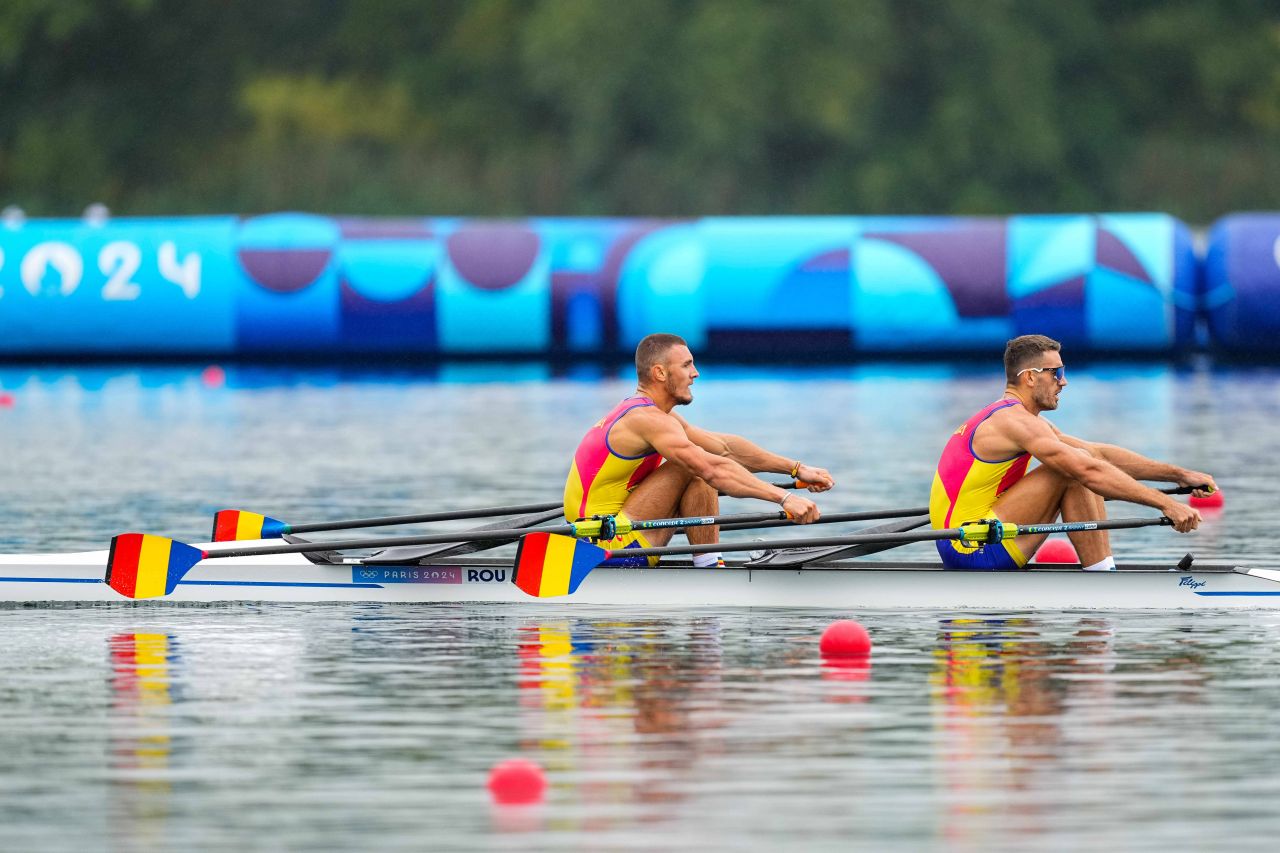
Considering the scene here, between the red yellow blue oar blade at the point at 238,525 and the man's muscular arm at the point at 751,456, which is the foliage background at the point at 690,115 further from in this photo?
the man's muscular arm at the point at 751,456

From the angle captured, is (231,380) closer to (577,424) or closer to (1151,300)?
(577,424)

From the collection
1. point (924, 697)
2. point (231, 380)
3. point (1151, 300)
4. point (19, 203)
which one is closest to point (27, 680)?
point (924, 697)

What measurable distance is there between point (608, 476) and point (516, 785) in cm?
471

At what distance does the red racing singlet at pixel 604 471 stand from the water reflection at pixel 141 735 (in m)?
2.31

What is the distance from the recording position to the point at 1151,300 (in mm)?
32031

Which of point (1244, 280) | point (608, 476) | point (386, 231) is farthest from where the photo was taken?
A: point (386, 231)

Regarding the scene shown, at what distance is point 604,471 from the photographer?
12.9 metres

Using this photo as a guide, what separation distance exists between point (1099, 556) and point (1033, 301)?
1959 centimetres

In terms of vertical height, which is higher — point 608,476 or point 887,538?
point 608,476

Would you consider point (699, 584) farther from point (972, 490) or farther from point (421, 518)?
point (421, 518)

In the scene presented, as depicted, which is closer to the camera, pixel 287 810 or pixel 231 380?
pixel 287 810

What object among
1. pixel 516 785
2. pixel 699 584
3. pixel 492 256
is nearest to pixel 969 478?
pixel 699 584

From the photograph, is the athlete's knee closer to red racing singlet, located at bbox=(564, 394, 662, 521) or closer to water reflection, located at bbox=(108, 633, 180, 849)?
red racing singlet, located at bbox=(564, 394, 662, 521)

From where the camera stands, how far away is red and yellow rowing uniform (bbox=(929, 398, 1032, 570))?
41.0 feet
